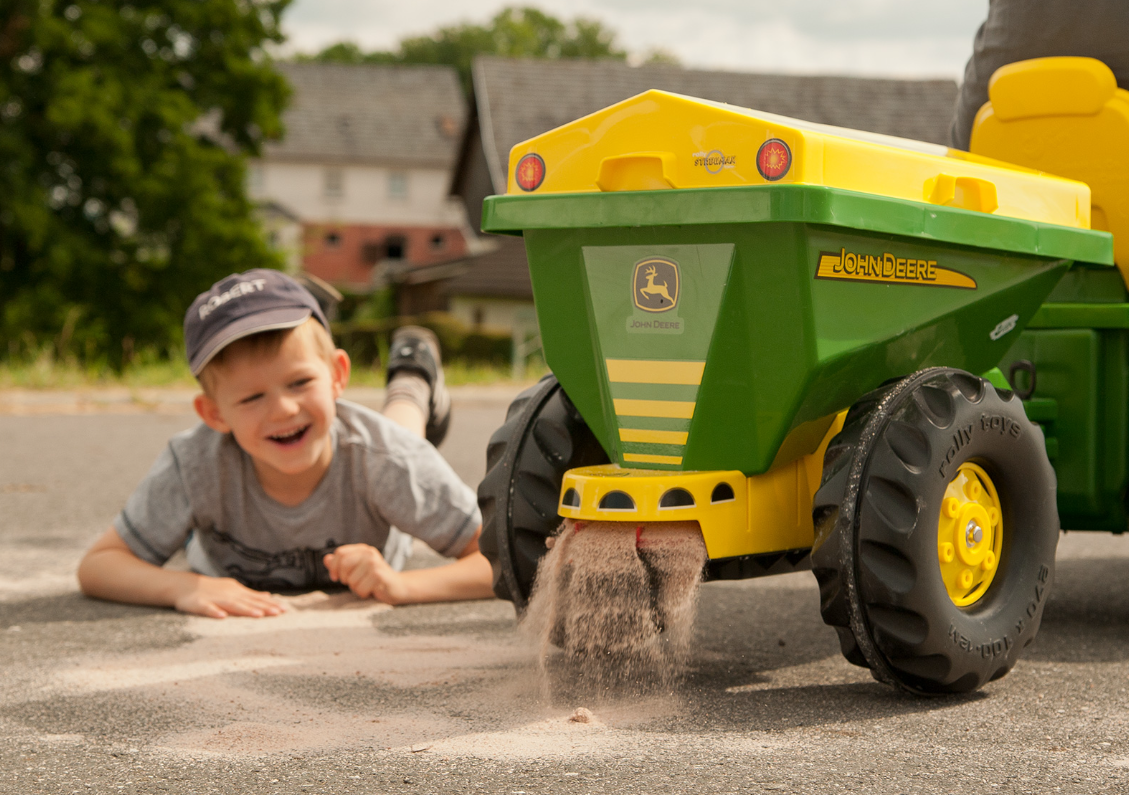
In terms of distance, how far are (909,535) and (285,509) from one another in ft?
6.70

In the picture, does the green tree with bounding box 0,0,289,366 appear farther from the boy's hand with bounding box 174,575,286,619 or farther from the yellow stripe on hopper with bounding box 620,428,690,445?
the yellow stripe on hopper with bounding box 620,428,690,445

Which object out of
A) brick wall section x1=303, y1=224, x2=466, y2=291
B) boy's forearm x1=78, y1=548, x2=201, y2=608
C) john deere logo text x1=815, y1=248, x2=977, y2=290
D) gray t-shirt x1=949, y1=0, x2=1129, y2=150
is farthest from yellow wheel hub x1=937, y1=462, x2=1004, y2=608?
brick wall section x1=303, y1=224, x2=466, y2=291

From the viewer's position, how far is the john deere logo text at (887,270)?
255 cm

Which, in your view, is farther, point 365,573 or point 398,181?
point 398,181

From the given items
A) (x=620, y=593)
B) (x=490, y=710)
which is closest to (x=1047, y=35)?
(x=620, y=593)

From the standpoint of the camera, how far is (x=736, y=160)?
2.54m

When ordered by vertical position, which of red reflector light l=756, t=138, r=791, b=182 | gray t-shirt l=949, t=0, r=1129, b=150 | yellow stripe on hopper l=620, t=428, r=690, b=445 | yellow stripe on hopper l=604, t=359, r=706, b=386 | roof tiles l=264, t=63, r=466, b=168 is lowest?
yellow stripe on hopper l=620, t=428, r=690, b=445

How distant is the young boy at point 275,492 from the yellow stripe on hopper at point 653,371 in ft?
3.91

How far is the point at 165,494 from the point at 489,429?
20.3 feet

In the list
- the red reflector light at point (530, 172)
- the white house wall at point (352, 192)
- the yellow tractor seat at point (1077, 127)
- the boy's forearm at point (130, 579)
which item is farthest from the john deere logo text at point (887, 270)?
the white house wall at point (352, 192)

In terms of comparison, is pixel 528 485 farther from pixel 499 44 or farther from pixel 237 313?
pixel 499 44

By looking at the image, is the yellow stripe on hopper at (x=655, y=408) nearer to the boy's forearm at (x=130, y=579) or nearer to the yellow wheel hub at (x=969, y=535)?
the yellow wheel hub at (x=969, y=535)

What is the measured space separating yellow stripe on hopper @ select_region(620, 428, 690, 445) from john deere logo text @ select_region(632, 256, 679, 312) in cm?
27

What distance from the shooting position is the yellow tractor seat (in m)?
3.45
